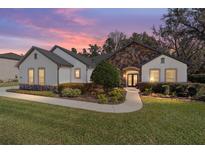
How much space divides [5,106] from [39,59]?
9.03m

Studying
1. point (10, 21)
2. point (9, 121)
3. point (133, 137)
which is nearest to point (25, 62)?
point (10, 21)

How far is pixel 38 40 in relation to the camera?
1817cm

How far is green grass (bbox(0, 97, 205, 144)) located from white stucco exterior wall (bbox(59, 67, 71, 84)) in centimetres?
936

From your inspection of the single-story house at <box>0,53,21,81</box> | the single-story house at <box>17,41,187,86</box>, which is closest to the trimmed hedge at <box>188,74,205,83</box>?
the single-story house at <box>17,41,187,86</box>

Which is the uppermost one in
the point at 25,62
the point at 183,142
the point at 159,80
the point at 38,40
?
the point at 38,40

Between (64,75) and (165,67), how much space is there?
401 inches

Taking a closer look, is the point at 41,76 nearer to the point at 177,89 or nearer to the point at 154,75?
the point at 154,75

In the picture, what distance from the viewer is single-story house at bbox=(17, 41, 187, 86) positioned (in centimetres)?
1861

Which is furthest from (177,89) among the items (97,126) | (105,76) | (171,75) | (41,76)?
(41,76)

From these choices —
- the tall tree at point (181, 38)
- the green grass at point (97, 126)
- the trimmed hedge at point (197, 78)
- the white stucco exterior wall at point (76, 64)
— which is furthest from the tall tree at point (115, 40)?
the green grass at point (97, 126)

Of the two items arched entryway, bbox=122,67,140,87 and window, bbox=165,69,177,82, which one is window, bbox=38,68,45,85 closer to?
arched entryway, bbox=122,67,140,87

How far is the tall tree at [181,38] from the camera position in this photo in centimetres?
2888

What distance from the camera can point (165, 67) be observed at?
1984 centimetres
